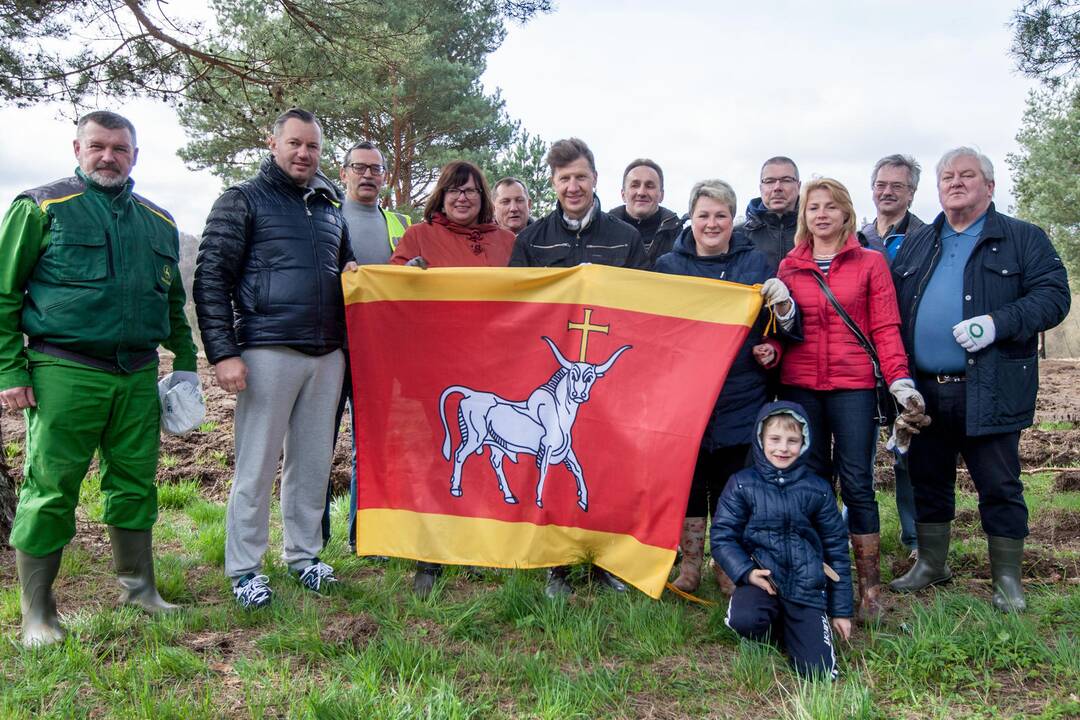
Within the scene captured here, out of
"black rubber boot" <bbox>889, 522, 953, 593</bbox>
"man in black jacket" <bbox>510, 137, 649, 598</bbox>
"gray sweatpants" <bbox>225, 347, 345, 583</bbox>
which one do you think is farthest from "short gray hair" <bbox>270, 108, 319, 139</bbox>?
"black rubber boot" <bbox>889, 522, 953, 593</bbox>

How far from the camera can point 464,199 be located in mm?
4871

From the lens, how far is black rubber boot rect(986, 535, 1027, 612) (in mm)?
4355

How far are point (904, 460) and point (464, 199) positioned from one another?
339 cm

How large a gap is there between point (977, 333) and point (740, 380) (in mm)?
1220

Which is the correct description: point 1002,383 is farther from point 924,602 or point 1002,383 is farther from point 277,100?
point 277,100

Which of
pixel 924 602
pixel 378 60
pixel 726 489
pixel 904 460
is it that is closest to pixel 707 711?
pixel 726 489

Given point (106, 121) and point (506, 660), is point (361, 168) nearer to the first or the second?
point (106, 121)

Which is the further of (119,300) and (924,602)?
(924,602)

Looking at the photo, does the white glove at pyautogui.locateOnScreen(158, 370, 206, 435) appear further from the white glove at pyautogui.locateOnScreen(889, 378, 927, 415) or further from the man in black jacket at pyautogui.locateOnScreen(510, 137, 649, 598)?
the white glove at pyautogui.locateOnScreen(889, 378, 927, 415)

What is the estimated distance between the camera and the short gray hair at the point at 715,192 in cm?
438

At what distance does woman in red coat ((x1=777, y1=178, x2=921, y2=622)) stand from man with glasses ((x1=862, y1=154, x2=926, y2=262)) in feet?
4.72

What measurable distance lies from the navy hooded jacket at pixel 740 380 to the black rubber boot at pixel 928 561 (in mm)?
1326

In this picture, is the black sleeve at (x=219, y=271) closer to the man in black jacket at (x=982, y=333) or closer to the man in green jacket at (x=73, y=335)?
the man in green jacket at (x=73, y=335)

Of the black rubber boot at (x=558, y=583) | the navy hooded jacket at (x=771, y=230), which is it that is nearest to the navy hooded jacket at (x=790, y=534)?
the black rubber boot at (x=558, y=583)
